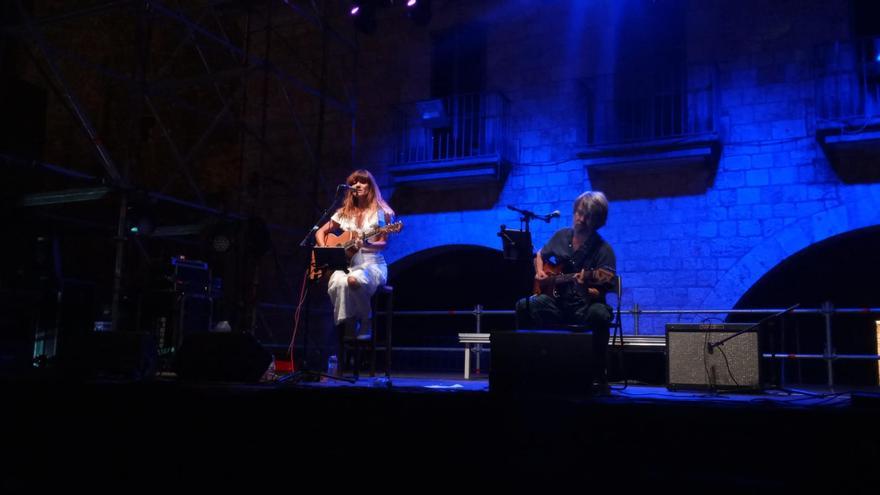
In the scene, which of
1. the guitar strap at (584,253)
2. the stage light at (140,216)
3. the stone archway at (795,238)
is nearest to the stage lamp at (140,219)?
the stage light at (140,216)

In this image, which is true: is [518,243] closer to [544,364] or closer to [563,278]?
[563,278]

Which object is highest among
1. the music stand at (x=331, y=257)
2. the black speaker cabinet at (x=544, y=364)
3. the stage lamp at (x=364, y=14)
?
the stage lamp at (x=364, y=14)

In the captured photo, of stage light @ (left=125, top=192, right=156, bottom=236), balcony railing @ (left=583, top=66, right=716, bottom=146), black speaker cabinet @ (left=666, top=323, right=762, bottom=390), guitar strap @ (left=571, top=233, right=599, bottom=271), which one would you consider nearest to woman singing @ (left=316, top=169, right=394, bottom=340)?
guitar strap @ (left=571, top=233, right=599, bottom=271)

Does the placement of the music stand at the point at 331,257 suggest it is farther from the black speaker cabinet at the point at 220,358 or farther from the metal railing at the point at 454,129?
the metal railing at the point at 454,129

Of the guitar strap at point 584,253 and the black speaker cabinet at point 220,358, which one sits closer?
the black speaker cabinet at point 220,358

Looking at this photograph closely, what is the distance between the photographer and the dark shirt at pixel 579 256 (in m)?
5.21

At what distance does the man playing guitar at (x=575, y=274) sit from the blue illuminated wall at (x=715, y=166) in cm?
379

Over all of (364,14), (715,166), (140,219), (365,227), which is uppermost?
(364,14)

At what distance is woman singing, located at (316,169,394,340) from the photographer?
5.66 meters

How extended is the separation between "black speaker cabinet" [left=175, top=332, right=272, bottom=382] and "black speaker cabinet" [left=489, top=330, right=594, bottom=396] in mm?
1869

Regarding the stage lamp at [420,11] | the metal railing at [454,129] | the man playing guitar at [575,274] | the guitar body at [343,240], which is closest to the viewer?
the man playing guitar at [575,274]

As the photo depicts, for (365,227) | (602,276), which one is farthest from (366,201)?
(602,276)

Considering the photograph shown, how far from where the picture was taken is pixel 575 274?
5.15 m

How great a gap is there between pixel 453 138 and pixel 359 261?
4629 mm
